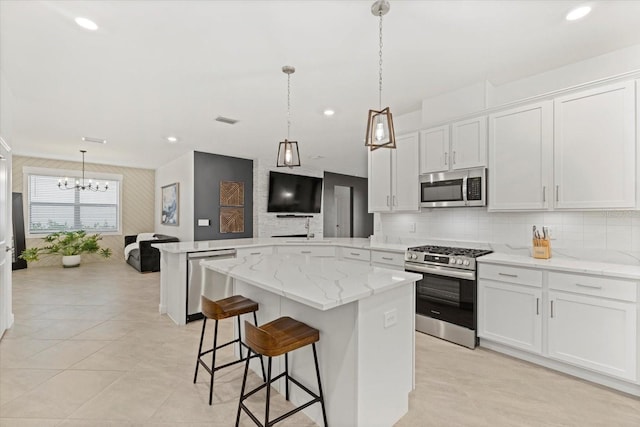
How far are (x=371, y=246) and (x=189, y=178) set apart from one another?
4263mm

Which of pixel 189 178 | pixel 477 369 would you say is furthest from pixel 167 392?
pixel 189 178

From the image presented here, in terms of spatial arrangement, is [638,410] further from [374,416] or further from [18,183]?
[18,183]

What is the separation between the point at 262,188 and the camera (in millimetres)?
7004

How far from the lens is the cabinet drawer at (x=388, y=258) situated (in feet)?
12.0

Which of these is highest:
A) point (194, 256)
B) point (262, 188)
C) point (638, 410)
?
point (262, 188)

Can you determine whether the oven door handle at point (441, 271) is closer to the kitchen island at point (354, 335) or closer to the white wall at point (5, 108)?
the kitchen island at point (354, 335)

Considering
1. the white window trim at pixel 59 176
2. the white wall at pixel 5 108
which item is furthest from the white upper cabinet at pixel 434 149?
the white window trim at pixel 59 176

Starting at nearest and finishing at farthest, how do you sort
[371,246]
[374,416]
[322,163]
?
[374,416], [371,246], [322,163]

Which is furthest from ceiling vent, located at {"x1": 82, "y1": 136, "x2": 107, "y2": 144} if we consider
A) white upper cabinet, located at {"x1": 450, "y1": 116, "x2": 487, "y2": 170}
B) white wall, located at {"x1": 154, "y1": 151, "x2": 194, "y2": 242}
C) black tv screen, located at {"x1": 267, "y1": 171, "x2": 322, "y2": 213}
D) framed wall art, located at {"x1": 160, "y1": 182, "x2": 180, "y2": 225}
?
white upper cabinet, located at {"x1": 450, "y1": 116, "x2": 487, "y2": 170}

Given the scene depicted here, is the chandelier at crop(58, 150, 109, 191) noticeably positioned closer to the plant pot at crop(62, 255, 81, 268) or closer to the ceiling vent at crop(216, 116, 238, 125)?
the plant pot at crop(62, 255, 81, 268)

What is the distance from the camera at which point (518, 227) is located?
3.26 metres

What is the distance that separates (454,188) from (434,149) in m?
0.55

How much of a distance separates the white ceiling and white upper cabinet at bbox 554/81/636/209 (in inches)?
17.3

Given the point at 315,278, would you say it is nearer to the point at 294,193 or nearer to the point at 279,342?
the point at 279,342
